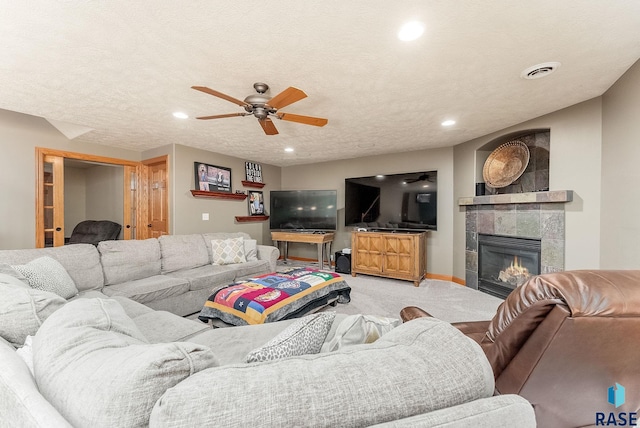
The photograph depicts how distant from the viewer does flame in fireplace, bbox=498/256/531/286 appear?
3.32 m

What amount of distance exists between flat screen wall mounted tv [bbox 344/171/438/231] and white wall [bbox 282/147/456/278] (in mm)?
276

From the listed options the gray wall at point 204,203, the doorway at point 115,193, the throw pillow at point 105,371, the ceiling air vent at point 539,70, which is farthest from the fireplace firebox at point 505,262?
the doorway at point 115,193

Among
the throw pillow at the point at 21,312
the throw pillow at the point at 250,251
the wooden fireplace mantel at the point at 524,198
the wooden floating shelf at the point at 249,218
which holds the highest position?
the wooden fireplace mantel at the point at 524,198

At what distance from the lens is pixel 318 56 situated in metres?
1.87

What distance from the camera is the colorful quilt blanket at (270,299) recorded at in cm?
216

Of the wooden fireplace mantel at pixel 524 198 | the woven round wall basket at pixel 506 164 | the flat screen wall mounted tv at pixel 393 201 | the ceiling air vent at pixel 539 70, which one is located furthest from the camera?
the flat screen wall mounted tv at pixel 393 201

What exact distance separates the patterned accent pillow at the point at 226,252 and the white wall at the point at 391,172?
237 centimetres

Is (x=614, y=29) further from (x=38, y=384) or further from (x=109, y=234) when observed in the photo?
(x=109, y=234)

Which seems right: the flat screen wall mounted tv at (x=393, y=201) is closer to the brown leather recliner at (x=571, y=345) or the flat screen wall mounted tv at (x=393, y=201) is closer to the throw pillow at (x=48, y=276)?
the brown leather recliner at (x=571, y=345)

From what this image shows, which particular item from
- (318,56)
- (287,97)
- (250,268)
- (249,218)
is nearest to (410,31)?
(318,56)

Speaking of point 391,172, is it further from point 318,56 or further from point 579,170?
point 318,56

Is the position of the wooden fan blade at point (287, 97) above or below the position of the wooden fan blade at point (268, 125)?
above

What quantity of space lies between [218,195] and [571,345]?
15.9ft

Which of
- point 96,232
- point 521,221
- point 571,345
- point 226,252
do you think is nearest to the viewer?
point 571,345
